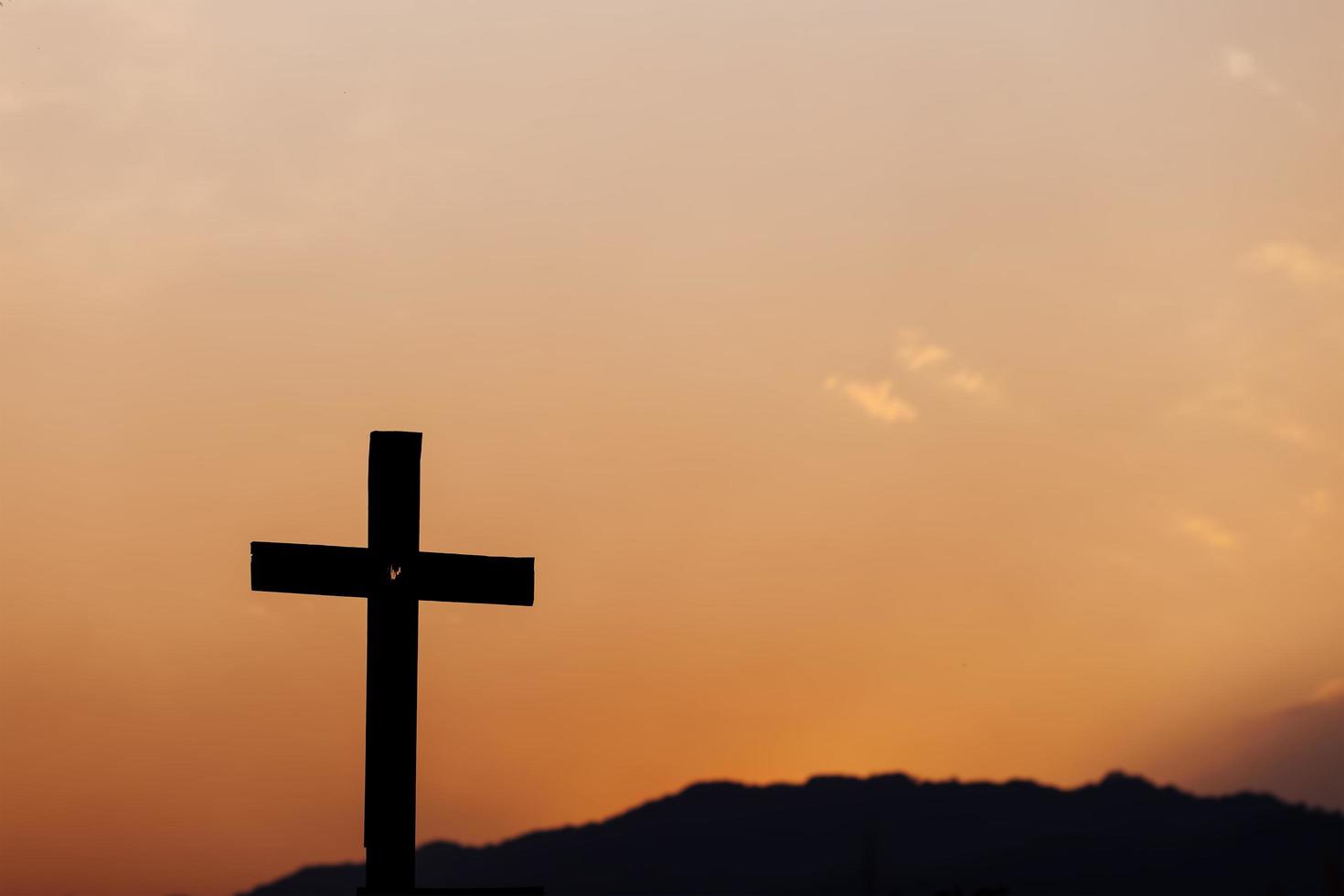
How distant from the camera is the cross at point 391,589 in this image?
40.3 feet

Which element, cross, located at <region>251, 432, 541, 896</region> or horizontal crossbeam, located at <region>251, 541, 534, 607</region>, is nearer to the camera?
cross, located at <region>251, 432, 541, 896</region>

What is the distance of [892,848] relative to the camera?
198500 mm

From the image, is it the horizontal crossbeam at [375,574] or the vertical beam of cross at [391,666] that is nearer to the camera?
the vertical beam of cross at [391,666]

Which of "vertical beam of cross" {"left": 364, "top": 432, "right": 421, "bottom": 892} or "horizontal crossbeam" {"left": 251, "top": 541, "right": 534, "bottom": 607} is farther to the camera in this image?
"horizontal crossbeam" {"left": 251, "top": 541, "right": 534, "bottom": 607}

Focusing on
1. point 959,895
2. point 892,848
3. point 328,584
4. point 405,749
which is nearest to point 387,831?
point 405,749

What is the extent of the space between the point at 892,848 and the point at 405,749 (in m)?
192

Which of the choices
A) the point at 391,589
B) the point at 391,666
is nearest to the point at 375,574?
the point at 391,589

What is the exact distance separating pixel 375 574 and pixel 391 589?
0.15 m

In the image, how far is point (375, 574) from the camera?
12.9m

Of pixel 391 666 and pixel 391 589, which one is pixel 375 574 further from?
pixel 391 666

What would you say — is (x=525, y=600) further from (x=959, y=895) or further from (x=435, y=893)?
(x=959, y=895)

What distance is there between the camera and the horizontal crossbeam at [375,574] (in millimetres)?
12945

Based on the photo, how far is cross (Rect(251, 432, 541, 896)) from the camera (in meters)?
12.3

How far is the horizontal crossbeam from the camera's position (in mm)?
12945
